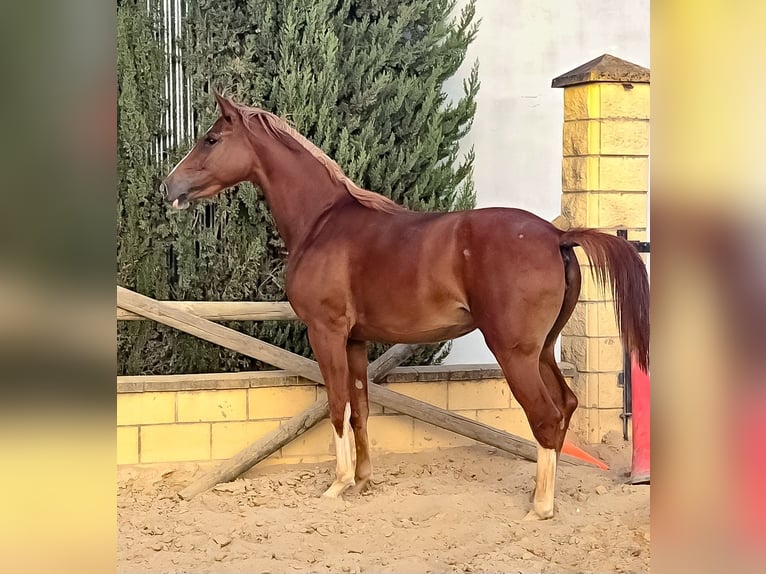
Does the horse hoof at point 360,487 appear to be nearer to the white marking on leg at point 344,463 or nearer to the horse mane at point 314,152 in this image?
the white marking on leg at point 344,463

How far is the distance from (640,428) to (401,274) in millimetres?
1681

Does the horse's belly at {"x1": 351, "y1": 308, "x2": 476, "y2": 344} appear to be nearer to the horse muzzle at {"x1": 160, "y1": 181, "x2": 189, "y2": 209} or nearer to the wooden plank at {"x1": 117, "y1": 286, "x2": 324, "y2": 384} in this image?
the wooden plank at {"x1": 117, "y1": 286, "x2": 324, "y2": 384}

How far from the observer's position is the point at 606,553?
11.0 feet

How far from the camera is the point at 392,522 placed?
12.8 ft

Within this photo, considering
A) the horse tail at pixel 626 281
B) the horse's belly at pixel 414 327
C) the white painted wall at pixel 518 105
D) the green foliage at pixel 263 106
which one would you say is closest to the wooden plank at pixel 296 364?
the green foliage at pixel 263 106

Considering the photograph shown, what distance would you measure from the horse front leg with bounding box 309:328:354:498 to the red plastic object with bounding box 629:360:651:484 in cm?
162

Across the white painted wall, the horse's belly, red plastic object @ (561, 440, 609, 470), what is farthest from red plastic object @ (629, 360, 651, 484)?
the white painted wall

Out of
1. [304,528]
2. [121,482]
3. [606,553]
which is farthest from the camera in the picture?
[121,482]

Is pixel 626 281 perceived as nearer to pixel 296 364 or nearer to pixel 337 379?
pixel 337 379

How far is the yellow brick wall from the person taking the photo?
15.4ft
